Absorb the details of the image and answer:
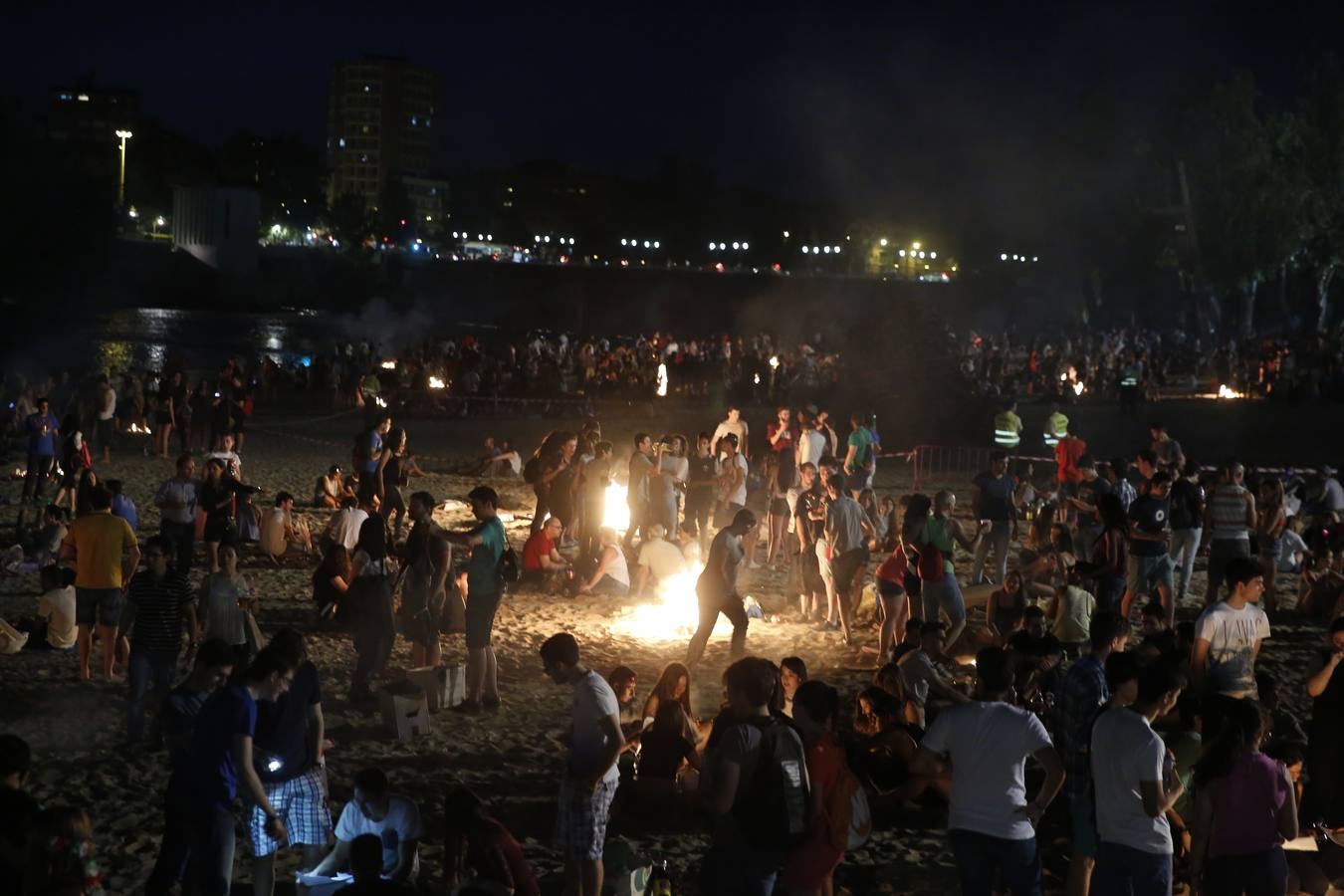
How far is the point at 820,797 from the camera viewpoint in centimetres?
498

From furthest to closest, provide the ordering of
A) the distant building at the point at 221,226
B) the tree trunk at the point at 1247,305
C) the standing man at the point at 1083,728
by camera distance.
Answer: the distant building at the point at 221,226, the tree trunk at the point at 1247,305, the standing man at the point at 1083,728

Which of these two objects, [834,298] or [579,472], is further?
[834,298]

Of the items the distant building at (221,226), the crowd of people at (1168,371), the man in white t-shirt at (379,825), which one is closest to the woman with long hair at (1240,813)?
the man in white t-shirt at (379,825)

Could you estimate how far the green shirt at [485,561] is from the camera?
9.20 m

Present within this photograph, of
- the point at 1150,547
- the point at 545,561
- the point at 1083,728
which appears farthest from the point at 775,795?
the point at 545,561

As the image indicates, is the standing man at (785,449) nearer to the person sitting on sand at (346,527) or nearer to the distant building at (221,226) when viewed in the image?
the person sitting on sand at (346,527)

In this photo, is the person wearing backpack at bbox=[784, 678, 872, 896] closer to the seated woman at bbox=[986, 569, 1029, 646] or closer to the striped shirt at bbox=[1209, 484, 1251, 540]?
the seated woman at bbox=[986, 569, 1029, 646]

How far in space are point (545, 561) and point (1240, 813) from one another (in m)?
9.24

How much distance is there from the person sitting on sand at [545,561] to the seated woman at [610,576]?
1.11ft

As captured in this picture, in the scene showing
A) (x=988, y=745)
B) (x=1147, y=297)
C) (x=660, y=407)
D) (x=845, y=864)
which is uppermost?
(x=1147, y=297)

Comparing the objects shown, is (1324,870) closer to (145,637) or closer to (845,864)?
(845,864)

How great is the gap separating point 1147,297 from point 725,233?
73.3 m

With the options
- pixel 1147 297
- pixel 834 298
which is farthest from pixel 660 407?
pixel 834 298

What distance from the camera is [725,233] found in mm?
143375
